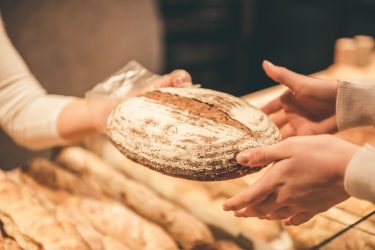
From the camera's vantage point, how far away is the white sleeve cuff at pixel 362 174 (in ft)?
2.55

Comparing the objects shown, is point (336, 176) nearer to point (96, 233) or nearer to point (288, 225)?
point (288, 225)

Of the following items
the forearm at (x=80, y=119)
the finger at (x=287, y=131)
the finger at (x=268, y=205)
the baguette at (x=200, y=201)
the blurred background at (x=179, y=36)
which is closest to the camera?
the finger at (x=268, y=205)

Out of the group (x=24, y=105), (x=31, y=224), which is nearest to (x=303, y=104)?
(x=31, y=224)

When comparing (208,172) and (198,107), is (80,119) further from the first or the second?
(208,172)

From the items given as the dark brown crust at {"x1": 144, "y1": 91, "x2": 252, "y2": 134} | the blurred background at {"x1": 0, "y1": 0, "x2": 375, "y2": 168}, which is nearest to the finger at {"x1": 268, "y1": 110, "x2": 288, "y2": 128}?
the dark brown crust at {"x1": 144, "y1": 91, "x2": 252, "y2": 134}

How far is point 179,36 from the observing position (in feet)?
11.2

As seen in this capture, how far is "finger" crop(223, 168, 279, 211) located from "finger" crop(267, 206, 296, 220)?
70mm

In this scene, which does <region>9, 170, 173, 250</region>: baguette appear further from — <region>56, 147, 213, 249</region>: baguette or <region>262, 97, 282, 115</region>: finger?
<region>262, 97, 282, 115</region>: finger

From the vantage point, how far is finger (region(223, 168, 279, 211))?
0.87m

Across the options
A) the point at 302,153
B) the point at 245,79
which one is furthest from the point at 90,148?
the point at 245,79

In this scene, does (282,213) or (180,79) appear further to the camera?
(180,79)

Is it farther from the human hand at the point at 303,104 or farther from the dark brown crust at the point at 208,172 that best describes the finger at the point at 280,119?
the dark brown crust at the point at 208,172

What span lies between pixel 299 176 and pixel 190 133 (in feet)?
0.94

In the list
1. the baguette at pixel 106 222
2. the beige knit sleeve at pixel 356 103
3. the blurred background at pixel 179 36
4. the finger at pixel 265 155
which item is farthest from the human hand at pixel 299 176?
the blurred background at pixel 179 36
